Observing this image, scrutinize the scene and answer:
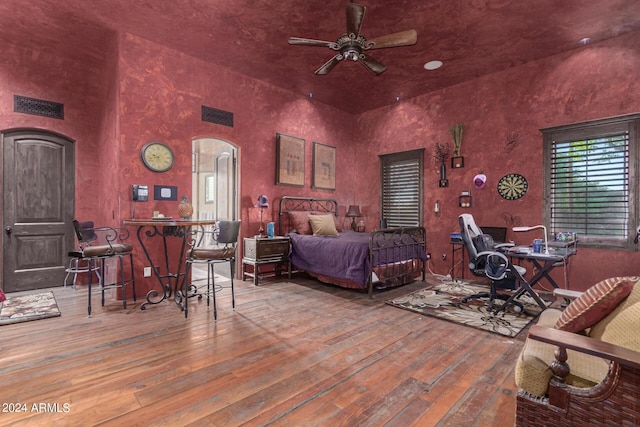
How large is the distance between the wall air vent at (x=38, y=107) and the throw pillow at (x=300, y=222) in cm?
388

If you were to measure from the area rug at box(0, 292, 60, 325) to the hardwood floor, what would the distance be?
0.47 ft

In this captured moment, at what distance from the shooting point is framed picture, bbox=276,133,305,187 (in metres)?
5.82

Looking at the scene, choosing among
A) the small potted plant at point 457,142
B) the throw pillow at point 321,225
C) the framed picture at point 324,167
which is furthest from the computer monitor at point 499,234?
the framed picture at point 324,167

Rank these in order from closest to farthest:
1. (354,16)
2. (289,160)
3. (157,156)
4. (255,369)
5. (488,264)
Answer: (255,369)
(354,16)
(488,264)
(157,156)
(289,160)

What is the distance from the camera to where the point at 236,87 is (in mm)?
5250

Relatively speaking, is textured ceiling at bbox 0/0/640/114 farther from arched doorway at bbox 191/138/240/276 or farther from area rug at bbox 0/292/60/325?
area rug at bbox 0/292/60/325

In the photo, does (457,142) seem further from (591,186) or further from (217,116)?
(217,116)

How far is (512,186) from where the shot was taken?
502 centimetres

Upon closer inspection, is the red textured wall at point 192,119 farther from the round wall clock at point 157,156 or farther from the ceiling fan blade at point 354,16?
the ceiling fan blade at point 354,16

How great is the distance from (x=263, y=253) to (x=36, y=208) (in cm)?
341

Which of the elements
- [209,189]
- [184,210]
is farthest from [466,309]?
[209,189]

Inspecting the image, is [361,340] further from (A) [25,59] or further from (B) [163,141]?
(A) [25,59]

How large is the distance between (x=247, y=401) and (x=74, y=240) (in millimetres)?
4621

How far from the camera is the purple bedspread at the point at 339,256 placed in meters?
4.22
